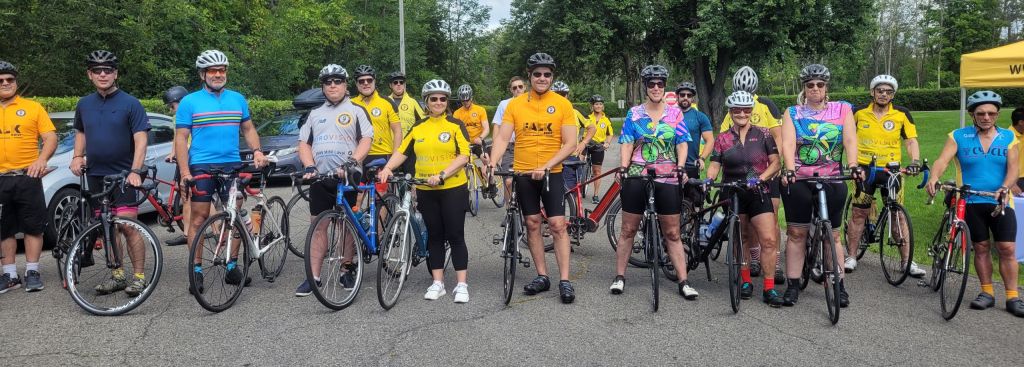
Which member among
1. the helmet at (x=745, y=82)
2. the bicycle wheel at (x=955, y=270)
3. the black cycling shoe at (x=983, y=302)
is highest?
the helmet at (x=745, y=82)

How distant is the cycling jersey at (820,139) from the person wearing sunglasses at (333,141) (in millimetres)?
3500

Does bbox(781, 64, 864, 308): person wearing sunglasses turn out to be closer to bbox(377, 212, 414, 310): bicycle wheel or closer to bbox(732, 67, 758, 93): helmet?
bbox(732, 67, 758, 93): helmet

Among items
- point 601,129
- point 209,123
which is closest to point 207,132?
point 209,123

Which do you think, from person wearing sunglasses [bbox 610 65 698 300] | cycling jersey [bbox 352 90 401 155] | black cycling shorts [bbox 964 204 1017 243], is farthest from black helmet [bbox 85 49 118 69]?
black cycling shorts [bbox 964 204 1017 243]

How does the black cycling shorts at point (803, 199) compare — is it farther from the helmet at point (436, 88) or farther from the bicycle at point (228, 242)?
the bicycle at point (228, 242)

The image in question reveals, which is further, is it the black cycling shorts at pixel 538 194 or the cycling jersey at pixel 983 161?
the black cycling shorts at pixel 538 194

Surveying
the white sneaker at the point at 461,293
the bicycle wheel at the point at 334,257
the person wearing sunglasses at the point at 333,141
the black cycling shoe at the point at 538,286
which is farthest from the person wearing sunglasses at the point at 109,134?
the black cycling shoe at the point at 538,286

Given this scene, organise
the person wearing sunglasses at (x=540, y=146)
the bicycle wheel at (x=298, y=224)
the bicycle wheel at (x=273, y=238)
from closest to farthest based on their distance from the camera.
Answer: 1. the person wearing sunglasses at (x=540, y=146)
2. the bicycle wheel at (x=273, y=238)
3. the bicycle wheel at (x=298, y=224)

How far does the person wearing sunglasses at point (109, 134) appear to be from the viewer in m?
6.17

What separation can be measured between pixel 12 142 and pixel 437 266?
356 cm

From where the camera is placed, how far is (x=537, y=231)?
6363mm

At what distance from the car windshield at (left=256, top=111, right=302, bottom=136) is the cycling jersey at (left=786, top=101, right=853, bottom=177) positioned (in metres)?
11.6

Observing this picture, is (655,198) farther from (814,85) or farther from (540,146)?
(814,85)

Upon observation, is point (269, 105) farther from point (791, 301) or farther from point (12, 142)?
point (791, 301)
